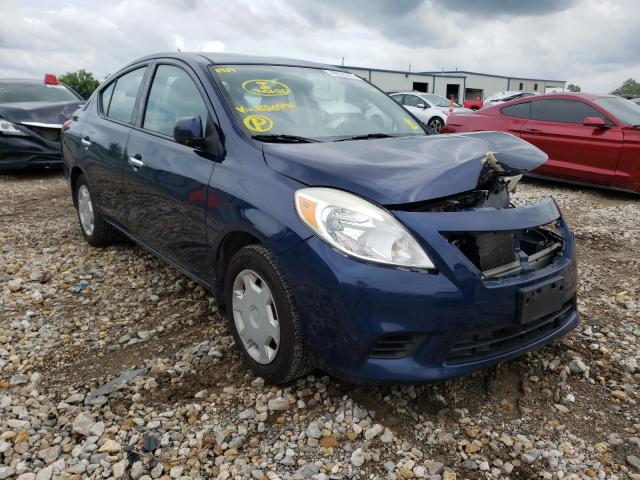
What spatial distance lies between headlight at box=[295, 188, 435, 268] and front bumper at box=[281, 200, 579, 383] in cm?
4

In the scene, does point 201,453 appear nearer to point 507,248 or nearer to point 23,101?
point 507,248

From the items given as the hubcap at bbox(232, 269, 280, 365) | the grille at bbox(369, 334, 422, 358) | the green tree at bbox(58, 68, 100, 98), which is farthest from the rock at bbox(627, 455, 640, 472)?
the green tree at bbox(58, 68, 100, 98)

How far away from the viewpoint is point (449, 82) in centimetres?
4947

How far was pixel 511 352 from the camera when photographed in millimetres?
2172

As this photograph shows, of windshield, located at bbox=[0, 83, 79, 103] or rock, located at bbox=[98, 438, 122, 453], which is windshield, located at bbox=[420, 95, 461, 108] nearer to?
windshield, located at bbox=[0, 83, 79, 103]

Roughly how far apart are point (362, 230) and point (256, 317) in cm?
74

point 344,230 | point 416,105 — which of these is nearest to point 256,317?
point 344,230

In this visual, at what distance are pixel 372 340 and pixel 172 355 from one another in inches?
53.3

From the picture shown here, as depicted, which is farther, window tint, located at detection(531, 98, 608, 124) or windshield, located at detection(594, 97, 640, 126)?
window tint, located at detection(531, 98, 608, 124)

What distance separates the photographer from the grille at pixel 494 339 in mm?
2049

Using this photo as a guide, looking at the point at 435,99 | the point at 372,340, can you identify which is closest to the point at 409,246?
the point at 372,340

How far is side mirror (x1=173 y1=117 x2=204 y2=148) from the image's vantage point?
2609mm

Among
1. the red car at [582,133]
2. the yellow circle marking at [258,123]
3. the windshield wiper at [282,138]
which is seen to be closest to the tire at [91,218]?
the yellow circle marking at [258,123]

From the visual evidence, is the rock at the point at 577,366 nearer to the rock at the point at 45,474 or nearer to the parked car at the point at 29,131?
the rock at the point at 45,474
